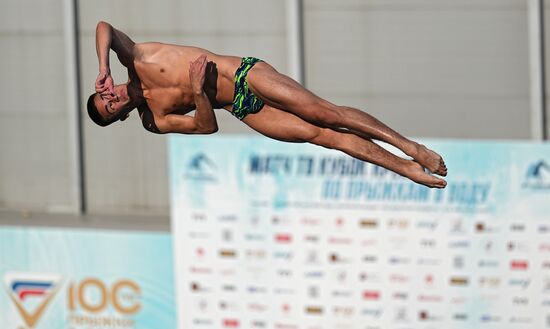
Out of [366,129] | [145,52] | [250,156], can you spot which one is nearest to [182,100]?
[145,52]

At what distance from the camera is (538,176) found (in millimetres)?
19812

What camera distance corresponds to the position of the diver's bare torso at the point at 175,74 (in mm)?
14484

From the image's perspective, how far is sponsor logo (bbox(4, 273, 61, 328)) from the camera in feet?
74.4

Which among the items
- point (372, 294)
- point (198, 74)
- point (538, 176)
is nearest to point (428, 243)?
point (372, 294)

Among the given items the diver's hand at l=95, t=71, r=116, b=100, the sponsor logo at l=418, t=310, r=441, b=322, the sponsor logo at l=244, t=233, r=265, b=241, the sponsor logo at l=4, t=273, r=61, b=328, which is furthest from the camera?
the sponsor logo at l=4, t=273, r=61, b=328

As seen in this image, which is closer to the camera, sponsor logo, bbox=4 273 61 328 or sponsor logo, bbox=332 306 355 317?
sponsor logo, bbox=332 306 355 317

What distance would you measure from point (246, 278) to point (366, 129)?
718 cm

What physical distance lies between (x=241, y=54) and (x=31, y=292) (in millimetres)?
4419

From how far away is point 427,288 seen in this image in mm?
20656

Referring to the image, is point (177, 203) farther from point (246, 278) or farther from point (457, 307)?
point (457, 307)

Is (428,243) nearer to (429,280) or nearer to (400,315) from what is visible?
(429,280)

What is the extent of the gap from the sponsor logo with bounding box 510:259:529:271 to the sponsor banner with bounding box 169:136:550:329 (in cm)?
1

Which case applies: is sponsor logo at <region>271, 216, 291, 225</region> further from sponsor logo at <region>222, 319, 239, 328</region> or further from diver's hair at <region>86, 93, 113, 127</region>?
diver's hair at <region>86, 93, 113, 127</region>

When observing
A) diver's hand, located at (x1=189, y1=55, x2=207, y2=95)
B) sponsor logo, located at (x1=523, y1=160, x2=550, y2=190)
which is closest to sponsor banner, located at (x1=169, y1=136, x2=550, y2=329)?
sponsor logo, located at (x1=523, y1=160, x2=550, y2=190)
